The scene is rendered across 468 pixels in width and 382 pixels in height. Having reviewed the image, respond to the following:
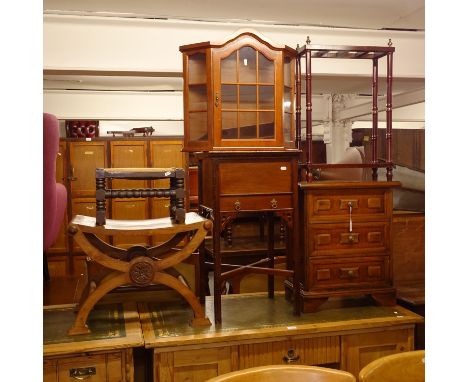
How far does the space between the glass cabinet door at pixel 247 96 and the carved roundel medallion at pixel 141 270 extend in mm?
848

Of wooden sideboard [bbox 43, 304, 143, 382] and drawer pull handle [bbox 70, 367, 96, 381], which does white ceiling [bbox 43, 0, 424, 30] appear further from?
drawer pull handle [bbox 70, 367, 96, 381]

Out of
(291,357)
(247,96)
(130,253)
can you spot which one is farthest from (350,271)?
(130,253)

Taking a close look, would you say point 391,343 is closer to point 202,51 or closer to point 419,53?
point 202,51

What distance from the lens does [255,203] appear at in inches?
118

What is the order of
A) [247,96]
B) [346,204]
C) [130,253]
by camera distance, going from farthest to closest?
[346,204]
[247,96]
[130,253]

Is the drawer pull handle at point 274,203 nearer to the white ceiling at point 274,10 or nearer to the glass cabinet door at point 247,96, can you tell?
the glass cabinet door at point 247,96

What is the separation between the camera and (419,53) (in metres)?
5.11

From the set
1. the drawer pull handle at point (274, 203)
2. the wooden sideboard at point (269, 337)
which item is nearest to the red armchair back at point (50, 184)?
the wooden sideboard at point (269, 337)

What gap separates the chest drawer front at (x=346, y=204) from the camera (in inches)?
125

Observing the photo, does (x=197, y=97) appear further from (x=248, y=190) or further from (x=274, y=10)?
(x=274, y=10)

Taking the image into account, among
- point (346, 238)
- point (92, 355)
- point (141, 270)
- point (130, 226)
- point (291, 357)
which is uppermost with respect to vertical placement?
point (130, 226)

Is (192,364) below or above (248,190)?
below

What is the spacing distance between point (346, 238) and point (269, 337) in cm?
80
